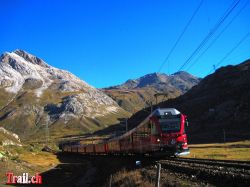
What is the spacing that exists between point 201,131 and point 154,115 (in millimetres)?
117919

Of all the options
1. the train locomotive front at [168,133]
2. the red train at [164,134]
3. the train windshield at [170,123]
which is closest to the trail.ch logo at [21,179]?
the red train at [164,134]

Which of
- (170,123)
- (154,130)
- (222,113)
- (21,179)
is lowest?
(21,179)

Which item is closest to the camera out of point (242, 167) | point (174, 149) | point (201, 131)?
point (242, 167)

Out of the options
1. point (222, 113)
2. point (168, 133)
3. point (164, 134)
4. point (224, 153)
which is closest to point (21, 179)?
point (164, 134)

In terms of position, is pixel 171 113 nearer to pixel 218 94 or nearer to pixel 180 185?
pixel 180 185

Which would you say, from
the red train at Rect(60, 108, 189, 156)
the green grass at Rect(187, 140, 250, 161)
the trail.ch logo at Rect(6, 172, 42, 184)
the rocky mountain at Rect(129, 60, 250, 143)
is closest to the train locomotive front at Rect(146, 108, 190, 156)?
the red train at Rect(60, 108, 189, 156)

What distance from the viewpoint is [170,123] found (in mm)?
38719

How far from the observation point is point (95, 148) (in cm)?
8162

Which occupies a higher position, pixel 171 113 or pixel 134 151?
pixel 171 113

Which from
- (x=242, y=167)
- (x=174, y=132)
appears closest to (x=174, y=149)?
(x=174, y=132)

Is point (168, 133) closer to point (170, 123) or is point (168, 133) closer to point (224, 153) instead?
point (170, 123)

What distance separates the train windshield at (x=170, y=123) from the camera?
38406 mm

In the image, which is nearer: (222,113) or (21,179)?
(21,179)

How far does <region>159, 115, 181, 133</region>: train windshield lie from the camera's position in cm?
3841
